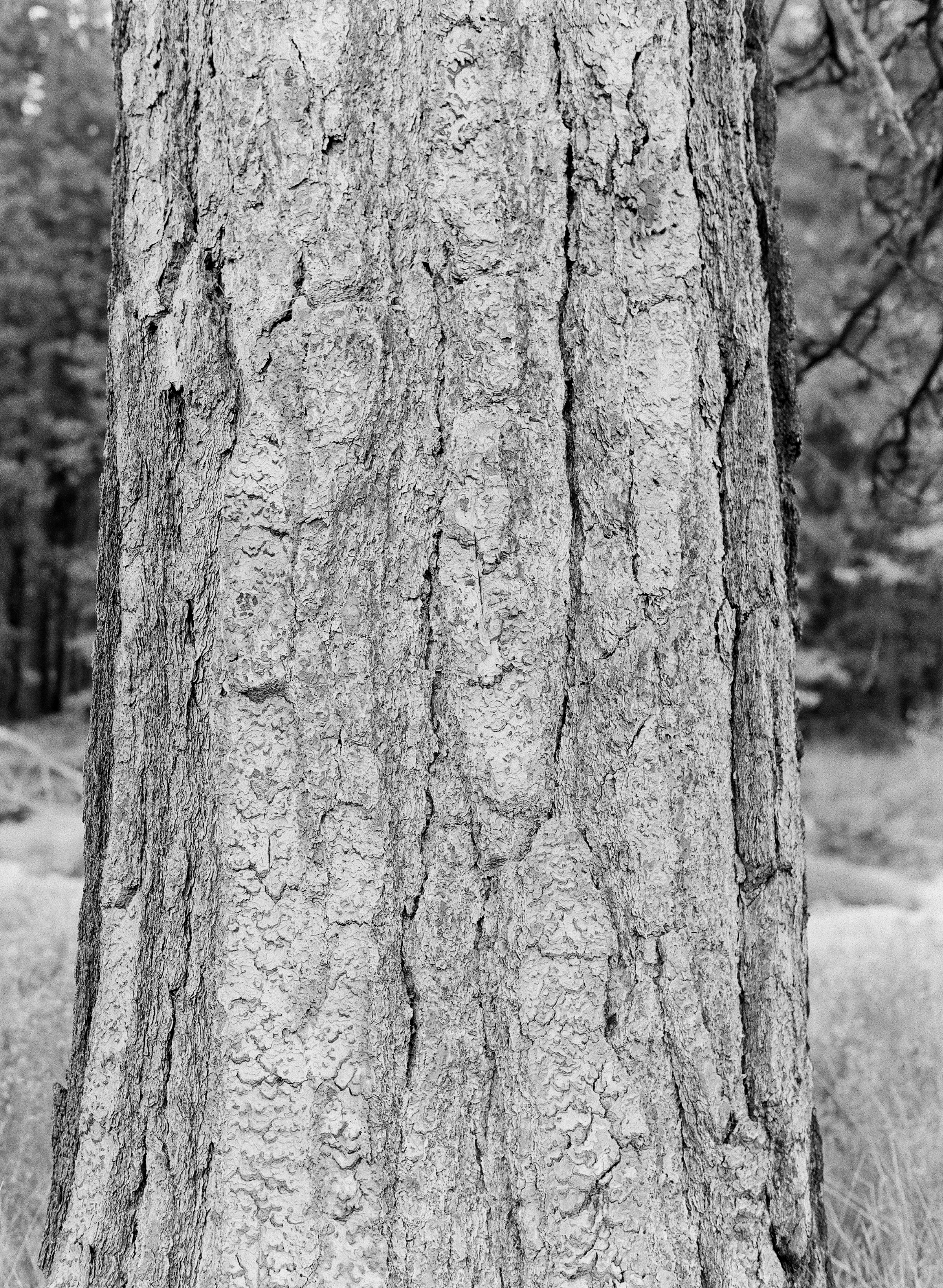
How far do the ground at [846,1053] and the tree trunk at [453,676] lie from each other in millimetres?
753

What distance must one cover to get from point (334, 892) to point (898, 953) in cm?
374

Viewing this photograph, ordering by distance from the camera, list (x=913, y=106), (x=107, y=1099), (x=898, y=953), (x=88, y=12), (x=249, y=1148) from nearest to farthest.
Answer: (x=249, y=1148)
(x=107, y=1099)
(x=913, y=106)
(x=898, y=953)
(x=88, y=12)

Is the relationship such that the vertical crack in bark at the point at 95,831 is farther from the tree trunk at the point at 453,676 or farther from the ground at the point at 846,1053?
the ground at the point at 846,1053

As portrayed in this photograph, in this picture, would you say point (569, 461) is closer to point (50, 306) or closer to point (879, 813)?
point (879, 813)

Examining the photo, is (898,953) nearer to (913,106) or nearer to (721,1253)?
(913,106)

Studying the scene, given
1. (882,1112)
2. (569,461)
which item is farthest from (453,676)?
(882,1112)

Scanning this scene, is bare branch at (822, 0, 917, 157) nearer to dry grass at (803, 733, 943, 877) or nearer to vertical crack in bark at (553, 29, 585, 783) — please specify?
vertical crack in bark at (553, 29, 585, 783)

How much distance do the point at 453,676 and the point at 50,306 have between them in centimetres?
1593

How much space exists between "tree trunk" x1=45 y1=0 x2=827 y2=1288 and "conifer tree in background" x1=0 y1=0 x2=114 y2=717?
14169mm

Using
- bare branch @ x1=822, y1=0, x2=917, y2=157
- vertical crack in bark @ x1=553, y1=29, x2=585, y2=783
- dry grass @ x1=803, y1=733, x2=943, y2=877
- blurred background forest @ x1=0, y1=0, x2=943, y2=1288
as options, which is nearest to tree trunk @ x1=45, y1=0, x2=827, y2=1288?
vertical crack in bark @ x1=553, y1=29, x2=585, y2=783

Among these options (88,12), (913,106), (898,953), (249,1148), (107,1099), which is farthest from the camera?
(88,12)

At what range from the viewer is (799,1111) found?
1.11 metres

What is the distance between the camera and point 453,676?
1.00 m

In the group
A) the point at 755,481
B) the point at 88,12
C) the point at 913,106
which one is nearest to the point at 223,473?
the point at 755,481
